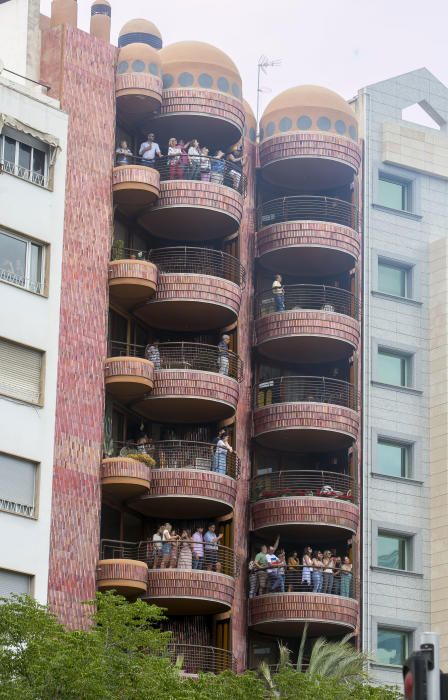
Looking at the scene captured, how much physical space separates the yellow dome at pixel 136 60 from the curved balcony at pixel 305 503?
14.7 m

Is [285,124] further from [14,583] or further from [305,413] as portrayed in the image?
[14,583]

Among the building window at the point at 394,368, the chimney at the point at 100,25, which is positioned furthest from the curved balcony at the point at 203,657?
the chimney at the point at 100,25

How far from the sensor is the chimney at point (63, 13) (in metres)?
50.6

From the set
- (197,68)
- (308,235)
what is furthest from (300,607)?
(197,68)

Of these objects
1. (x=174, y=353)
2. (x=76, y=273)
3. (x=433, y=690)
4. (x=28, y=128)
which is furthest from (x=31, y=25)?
(x=433, y=690)

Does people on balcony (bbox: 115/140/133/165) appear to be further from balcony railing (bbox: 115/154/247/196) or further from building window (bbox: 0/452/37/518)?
building window (bbox: 0/452/37/518)

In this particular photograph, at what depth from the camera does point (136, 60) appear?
51250 millimetres

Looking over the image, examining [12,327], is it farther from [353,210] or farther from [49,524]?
[353,210]

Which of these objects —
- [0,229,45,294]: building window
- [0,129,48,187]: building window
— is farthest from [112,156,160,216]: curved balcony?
[0,229,45,294]: building window

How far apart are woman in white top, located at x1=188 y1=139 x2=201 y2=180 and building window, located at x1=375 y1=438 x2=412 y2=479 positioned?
12301 mm

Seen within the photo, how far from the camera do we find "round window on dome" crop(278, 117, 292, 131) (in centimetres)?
5581

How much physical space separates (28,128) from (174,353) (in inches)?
384

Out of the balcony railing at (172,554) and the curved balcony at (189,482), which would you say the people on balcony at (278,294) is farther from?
the balcony railing at (172,554)

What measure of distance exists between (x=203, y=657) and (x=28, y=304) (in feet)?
42.6
